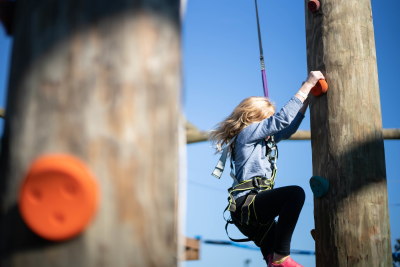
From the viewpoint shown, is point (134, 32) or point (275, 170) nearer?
point (134, 32)

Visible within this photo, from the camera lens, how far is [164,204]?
62 cm

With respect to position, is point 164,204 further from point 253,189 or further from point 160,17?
point 253,189

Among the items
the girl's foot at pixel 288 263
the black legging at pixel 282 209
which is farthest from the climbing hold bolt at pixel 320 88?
the girl's foot at pixel 288 263

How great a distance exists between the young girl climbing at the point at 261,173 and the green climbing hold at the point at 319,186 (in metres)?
0.08

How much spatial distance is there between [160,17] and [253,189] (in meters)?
1.47

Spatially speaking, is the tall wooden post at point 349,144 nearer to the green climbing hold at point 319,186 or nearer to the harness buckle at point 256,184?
the green climbing hold at point 319,186

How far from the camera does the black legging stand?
1816 mm

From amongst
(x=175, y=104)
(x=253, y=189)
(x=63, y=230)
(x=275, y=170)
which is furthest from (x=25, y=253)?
(x=275, y=170)

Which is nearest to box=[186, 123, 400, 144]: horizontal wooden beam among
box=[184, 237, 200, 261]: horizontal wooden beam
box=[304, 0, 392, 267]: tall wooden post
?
box=[304, 0, 392, 267]: tall wooden post

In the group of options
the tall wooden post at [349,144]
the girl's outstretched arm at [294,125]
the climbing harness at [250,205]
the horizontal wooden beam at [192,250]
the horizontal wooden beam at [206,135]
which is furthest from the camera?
the horizontal wooden beam at [206,135]

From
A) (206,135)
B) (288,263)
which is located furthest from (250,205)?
(206,135)

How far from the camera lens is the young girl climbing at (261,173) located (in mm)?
1828

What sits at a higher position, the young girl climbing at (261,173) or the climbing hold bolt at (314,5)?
the climbing hold bolt at (314,5)

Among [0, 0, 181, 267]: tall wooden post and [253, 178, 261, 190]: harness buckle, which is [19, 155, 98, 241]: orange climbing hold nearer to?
[0, 0, 181, 267]: tall wooden post
